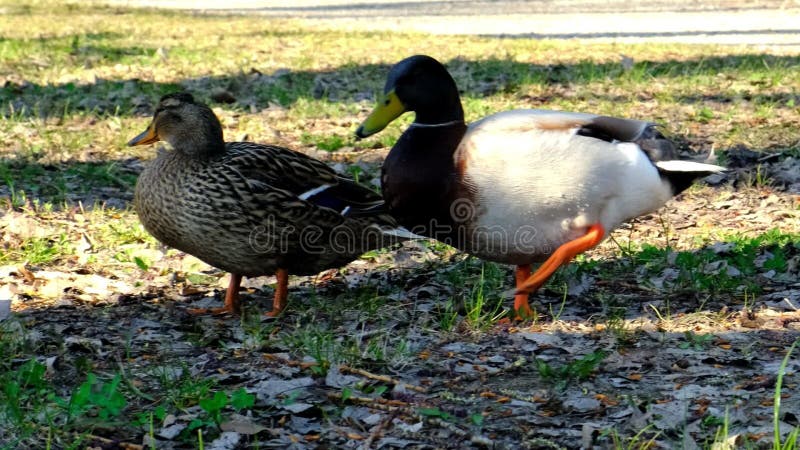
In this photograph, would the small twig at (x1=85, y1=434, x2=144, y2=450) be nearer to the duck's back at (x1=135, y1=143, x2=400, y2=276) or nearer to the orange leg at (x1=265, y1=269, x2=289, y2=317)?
the duck's back at (x1=135, y1=143, x2=400, y2=276)

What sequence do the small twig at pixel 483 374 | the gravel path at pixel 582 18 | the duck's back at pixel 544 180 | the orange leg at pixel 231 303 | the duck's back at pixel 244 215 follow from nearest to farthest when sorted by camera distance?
1. the small twig at pixel 483 374
2. the duck's back at pixel 544 180
3. the duck's back at pixel 244 215
4. the orange leg at pixel 231 303
5. the gravel path at pixel 582 18

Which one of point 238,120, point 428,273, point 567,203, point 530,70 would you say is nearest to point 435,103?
point 567,203

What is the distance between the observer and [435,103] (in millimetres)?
4918

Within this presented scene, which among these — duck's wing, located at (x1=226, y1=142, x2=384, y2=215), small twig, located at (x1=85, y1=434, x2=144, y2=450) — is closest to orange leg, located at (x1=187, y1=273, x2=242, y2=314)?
duck's wing, located at (x1=226, y1=142, x2=384, y2=215)

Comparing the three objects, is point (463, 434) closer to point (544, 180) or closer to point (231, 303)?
point (544, 180)

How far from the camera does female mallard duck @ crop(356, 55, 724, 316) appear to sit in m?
4.71

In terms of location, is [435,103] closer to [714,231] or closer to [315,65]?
[714,231]

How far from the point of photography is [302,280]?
238 inches

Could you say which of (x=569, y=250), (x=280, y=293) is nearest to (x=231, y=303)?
→ (x=280, y=293)

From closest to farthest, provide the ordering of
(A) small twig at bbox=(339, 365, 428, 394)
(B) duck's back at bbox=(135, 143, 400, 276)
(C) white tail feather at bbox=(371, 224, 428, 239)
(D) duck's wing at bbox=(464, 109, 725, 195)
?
(A) small twig at bbox=(339, 365, 428, 394) → (D) duck's wing at bbox=(464, 109, 725, 195) → (B) duck's back at bbox=(135, 143, 400, 276) → (C) white tail feather at bbox=(371, 224, 428, 239)

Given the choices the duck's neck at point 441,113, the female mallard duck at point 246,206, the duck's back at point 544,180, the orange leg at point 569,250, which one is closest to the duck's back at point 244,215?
the female mallard duck at point 246,206

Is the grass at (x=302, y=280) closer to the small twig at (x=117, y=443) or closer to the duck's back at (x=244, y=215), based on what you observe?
the small twig at (x=117, y=443)

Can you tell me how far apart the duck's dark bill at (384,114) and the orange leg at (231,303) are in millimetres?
1018

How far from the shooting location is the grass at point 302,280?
162 inches
